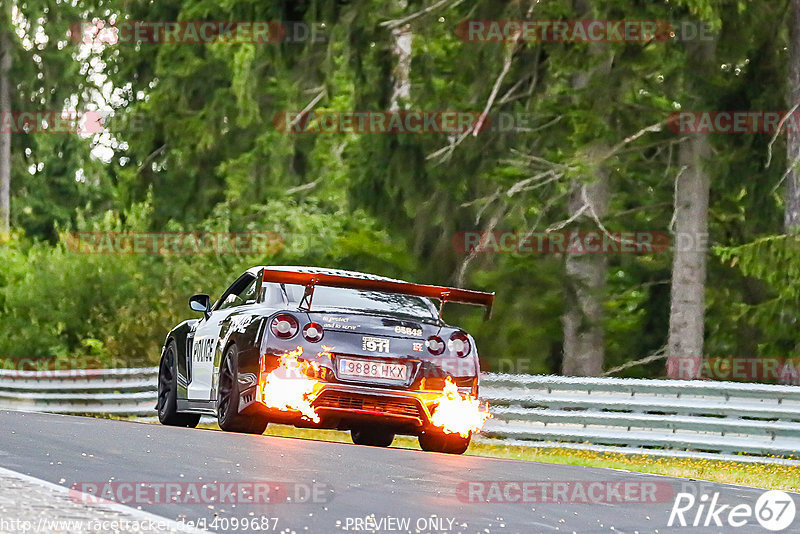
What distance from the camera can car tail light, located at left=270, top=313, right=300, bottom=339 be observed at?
12.4 meters

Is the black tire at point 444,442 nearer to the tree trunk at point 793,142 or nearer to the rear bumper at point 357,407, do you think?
the rear bumper at point 357,407

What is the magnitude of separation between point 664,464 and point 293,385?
12.5 ft

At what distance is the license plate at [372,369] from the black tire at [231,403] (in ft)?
2.59

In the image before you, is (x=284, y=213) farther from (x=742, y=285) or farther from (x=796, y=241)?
(x=796, y=241)

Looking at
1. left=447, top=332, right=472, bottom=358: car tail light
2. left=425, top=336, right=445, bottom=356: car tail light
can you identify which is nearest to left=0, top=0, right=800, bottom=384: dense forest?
left=447, top=332, right=472, bottom=358: car tail light

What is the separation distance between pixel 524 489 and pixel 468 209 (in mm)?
15217

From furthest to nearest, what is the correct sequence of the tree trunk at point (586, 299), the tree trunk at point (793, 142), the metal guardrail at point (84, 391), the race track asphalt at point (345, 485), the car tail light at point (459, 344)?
the tree trunk at point (586, 299)
the metal guardrail at point (84, 391)
the tree trunk at point (793, 142)
the car tail light at point (459, 344)
the race track asphalt at point (345, 485)

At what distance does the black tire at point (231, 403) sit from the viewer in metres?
12.7

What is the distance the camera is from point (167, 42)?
34.2 metres

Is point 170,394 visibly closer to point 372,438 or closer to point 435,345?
point 372,438

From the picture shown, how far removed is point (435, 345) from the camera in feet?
41.7

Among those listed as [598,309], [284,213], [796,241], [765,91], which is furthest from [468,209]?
[284,213]

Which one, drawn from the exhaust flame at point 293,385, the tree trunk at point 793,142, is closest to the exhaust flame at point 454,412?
the exhaust flame at point 293,385

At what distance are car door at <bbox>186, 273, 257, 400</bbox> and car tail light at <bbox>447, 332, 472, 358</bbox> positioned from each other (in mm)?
1756
